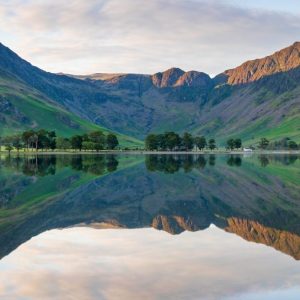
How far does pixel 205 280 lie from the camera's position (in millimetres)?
21125

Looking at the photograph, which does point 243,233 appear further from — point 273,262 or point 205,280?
point 205,280

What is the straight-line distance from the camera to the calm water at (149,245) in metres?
20.1

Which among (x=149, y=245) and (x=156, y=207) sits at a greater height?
(x=149, y=245)

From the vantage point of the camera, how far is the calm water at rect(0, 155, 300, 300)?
2011cm

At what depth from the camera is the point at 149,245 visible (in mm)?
29188

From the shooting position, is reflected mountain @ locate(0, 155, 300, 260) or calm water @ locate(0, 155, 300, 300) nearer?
calm water @ locate(0, 155, 300, 300)

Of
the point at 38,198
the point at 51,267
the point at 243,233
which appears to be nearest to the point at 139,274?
the point at 51,267

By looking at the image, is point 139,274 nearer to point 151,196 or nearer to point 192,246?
point 192,246

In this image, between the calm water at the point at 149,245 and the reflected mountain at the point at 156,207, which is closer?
the calm water at the point at 149,245

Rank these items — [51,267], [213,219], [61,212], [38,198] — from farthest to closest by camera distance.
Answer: [38,198] → [61,212] → [213,219] → [51,267]

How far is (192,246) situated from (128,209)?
18299mm

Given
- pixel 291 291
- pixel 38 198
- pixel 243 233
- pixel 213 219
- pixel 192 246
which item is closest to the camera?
pixel 291 291

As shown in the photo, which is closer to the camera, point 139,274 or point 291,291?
point 291,291

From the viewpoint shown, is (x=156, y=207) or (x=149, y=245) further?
(x=156, y=207)
